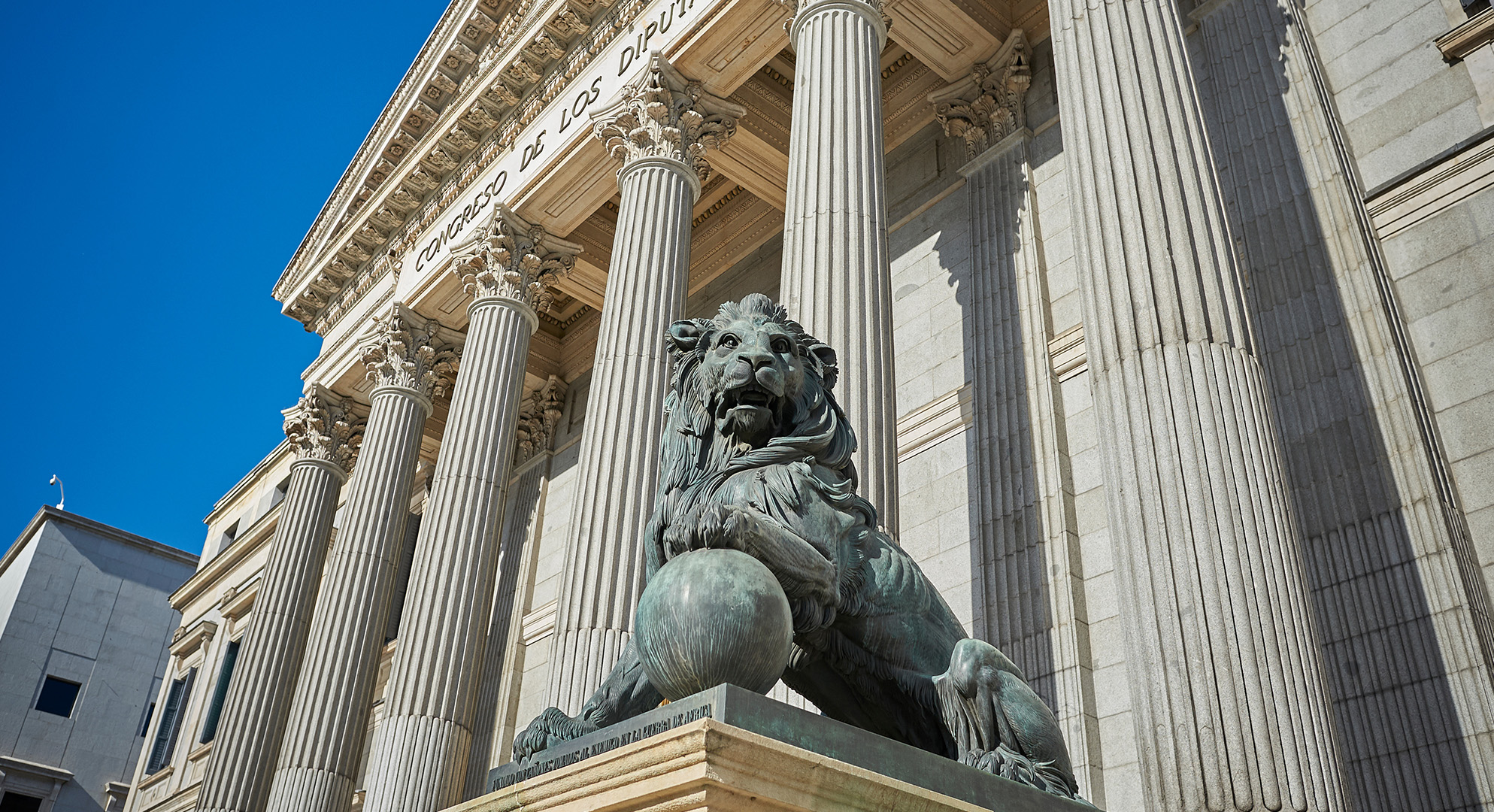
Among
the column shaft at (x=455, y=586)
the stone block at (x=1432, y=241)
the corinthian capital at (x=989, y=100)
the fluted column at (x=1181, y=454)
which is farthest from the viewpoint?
the corinthian capital at (x=989, y=100)

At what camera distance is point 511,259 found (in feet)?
62.6

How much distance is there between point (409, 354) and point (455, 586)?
6631 millimetres

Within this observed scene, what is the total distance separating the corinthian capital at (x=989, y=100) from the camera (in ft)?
53.5

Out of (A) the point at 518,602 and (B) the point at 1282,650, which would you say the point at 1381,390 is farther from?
(A) the point at 518,602

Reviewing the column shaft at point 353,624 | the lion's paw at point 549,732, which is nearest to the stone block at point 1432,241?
the lion's paw at point 549,732

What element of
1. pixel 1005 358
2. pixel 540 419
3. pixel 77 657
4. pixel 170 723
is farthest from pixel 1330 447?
pixel 77 657

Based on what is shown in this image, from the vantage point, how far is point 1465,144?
10.8 m

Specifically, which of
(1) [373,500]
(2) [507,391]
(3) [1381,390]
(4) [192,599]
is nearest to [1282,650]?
(3) [1381,390]

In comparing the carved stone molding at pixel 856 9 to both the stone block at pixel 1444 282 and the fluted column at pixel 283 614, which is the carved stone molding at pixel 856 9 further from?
the fluted column at pixel 283 614

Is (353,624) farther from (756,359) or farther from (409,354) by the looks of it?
(756,359)

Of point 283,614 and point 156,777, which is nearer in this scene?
point 283,614

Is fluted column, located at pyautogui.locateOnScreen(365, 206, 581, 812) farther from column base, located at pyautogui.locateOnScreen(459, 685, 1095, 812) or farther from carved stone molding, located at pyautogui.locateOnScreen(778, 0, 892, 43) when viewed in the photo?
column base, located at pyautogui.locateOnScreen(459, 685, 1095, 812)

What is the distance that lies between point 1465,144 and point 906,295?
7.86 m

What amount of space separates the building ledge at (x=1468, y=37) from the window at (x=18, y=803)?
1692 inches
